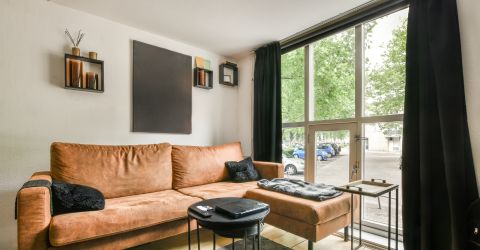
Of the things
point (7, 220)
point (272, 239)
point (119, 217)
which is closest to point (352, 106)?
point (272, 239)

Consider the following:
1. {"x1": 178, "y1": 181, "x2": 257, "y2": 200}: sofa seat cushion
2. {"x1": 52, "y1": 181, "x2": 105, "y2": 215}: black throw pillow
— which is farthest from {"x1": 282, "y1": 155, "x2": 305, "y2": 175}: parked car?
{"x1": 52, "y1": 181, "x2": 105, "y2": 215}: black throw pillow

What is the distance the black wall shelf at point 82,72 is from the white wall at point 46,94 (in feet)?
0.30

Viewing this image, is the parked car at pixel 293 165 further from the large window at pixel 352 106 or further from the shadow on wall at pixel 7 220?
the shadow on wall at pixel 7 220

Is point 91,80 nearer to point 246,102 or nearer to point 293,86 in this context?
point 246,102

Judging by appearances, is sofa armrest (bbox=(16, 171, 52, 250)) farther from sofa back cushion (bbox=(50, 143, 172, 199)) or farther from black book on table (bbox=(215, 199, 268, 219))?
black book on table (bbox=(215, 199, 268, 219))

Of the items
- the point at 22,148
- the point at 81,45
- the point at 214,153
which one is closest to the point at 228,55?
the point at 214,153

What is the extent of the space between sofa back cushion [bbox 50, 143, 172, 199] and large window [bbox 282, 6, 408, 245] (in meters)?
1.82

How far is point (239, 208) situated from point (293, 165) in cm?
214

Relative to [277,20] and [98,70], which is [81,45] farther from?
[277,20]

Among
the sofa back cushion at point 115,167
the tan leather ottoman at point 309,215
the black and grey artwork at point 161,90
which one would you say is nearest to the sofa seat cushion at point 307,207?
the tan leather ottoman at point 309,215

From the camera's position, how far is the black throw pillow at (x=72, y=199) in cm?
162

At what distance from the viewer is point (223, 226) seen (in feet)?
4.30

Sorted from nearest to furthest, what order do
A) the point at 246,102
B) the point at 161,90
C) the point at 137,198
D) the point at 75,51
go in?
the point at 137,198, the point at 75,51, the point at 161,90, the point at 246,102

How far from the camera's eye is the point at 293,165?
344 centimetres
